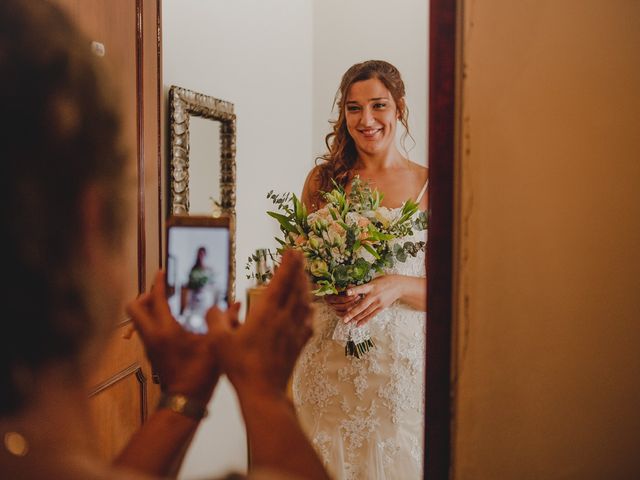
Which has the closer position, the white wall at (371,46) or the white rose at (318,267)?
the white rose at (318,267)

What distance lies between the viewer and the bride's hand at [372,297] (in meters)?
1.58

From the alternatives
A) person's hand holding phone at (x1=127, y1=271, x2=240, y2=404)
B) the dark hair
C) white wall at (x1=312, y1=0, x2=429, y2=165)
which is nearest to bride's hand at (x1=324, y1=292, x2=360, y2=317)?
person's hand holding phone at (x1=127, y1=271, x2=240, y2=404)

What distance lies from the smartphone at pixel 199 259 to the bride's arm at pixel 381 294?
84 cm

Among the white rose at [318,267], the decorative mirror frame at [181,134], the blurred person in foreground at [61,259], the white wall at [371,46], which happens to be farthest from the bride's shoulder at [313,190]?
the blurred person in foreground at [61,259]

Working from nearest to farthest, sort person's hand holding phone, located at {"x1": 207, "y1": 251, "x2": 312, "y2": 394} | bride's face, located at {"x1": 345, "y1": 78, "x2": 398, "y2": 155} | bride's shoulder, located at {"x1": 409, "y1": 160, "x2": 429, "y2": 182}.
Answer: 1. person's hand holding phone, located at {"x1": 207, "y1": 251, "x2": 312, "y2": 394}
2. bride's face, located at {"x1": 345, "y1": 78, "x2": 398, "y2": 155}
3. bride's shoulder, located at {"x1": 409, "y1": 160, "x2": 429, "y2": 182}

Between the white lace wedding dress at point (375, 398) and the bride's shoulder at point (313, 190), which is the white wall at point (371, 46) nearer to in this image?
the bride's shoulder at point (313, 190)

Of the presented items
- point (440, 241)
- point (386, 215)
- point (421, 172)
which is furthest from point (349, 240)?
point (440, 241)

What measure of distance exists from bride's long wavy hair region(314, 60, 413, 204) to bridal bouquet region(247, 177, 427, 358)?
1.04ft

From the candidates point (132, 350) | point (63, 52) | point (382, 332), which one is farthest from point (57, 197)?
point (382, 332)

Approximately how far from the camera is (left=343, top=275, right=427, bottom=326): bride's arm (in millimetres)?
1578

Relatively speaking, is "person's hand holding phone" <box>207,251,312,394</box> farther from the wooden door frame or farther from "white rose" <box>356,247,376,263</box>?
"white rose" <box>356,247,376,263</box>

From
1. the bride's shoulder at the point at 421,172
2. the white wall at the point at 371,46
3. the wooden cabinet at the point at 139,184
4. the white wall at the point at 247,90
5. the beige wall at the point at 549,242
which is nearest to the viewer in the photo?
the beige wall at the point at 549,242

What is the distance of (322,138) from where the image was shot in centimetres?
337

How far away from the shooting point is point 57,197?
1.52ft
